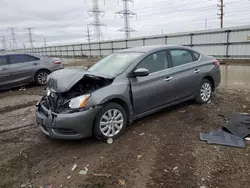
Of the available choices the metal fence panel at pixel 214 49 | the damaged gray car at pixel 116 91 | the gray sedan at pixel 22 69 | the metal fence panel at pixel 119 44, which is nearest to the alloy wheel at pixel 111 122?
the damaged gray car at pixel 116 91

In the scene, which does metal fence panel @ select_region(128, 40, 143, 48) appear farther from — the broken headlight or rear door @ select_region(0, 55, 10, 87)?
the broken headlight

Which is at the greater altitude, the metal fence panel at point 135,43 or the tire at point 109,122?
the metal fence panel at point 135,43

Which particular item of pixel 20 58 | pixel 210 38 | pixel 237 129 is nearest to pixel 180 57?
pixel 237 129

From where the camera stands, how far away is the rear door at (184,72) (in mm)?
4723

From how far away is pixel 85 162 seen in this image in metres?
3.12

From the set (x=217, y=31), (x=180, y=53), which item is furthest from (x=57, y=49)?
(x=180, y=53)

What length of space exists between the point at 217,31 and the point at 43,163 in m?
15.5

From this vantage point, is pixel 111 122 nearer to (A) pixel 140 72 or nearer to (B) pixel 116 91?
(B) pixel 116 91

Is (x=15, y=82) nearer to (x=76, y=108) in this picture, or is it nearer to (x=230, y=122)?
Answer: (x=76, y=108)

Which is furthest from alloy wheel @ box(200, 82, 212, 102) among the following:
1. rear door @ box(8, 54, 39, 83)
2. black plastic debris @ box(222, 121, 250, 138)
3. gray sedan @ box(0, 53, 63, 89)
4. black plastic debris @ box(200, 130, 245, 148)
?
rear door @ box(8, 54, 39, 83)

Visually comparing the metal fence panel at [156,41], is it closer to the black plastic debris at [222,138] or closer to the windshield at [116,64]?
the windshield at [116,64]

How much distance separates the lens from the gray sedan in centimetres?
834

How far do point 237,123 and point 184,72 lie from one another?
5.02ft

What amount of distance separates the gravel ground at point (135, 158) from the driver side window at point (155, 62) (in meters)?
1.10
